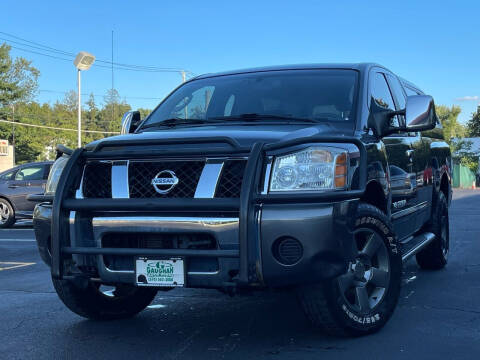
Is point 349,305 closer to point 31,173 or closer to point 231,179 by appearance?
point 231,179

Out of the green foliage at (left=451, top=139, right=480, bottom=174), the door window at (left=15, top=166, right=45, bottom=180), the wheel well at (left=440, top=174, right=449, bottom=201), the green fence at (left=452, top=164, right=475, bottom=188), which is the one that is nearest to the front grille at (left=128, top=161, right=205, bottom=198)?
the wheel well at (left=440, top=174, right=449, bottom=201)

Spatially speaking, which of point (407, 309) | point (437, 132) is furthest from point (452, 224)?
point (407, 309)

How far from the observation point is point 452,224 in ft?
45.8

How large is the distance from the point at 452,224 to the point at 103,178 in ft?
36.6

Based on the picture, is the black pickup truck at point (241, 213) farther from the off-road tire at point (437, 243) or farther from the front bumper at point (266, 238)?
the off-road tire at point (437, 243)

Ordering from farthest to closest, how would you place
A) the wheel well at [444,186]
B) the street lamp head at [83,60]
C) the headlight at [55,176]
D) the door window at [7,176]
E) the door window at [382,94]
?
1. the street lamp head at [83,60]
2. the door window at [7,176]
3. the wheel well at [444,186]
4. the door window at [382,94]
5. the headlight at [55,176]

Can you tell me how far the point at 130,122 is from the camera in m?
5.81

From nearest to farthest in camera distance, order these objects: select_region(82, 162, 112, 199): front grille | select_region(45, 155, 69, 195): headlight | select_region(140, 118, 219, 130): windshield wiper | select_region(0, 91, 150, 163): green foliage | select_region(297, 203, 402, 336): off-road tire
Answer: select_region(297, 203, 402, 336): off-road tire
select_region(82, 162, 112, 199): front grille
select_region(45, 155, 69, 195): headlight
select_region(140, 118, 219, 130): windshield wiper
select_region(0, 91, 150, 163): green foliage

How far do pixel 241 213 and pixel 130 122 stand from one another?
247 cm

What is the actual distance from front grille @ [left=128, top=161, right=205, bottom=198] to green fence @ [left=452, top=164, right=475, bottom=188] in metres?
52.5

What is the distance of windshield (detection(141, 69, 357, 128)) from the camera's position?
5011mm

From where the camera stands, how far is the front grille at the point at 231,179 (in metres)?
3.82

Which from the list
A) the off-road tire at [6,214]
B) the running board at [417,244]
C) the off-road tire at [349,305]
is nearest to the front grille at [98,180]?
the off-road tire at [349,305]

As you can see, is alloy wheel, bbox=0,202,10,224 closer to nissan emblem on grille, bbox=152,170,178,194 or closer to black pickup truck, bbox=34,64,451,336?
black pickup truck, bbox=34,64,451,336
